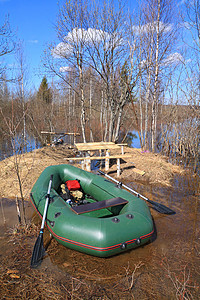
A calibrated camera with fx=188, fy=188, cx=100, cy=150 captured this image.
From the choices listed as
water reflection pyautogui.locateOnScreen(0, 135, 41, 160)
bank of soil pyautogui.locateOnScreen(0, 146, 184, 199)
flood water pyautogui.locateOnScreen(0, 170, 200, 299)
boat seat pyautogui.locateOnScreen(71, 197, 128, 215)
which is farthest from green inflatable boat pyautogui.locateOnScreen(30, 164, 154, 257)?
bank of soil pyautogui.locateOnScreen(0, 146, 184, 199)

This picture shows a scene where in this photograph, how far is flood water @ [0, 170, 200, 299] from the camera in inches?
109

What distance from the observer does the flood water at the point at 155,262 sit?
109 inches

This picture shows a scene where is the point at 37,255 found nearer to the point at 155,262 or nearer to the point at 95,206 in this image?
the point at 95,206

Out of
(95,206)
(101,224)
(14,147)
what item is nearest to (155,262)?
(101,224)

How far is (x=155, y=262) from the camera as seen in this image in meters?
3.30

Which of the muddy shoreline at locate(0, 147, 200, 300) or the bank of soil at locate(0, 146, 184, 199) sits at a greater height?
the bank of soil at locate(0, 146, 184, 199)

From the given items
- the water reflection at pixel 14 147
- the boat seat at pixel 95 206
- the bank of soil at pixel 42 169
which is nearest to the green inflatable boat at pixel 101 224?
the boat seat at pixel 95 206

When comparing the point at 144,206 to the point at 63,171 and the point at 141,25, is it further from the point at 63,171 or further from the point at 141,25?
the point at 141,25

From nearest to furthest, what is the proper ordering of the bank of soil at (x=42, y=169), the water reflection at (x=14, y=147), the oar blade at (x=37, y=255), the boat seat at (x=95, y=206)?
the oar blade at (x=37, y=255) < the boat seat at (x=95, y=206) < the water reflection at (x=14, y=147) < the bank of soil at (x=42, y=169)

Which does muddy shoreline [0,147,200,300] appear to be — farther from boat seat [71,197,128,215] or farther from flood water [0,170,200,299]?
boat seat [71,197,128,215]

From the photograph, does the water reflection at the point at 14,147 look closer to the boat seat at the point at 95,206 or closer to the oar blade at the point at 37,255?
the boat seat at the point at 95,206

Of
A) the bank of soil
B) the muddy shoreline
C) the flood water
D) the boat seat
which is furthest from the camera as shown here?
the bank of soil

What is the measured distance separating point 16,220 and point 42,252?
1701mm

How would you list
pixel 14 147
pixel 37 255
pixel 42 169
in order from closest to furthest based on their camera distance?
pixel 37 255 < pixel 14 147 < pixel 42 169
